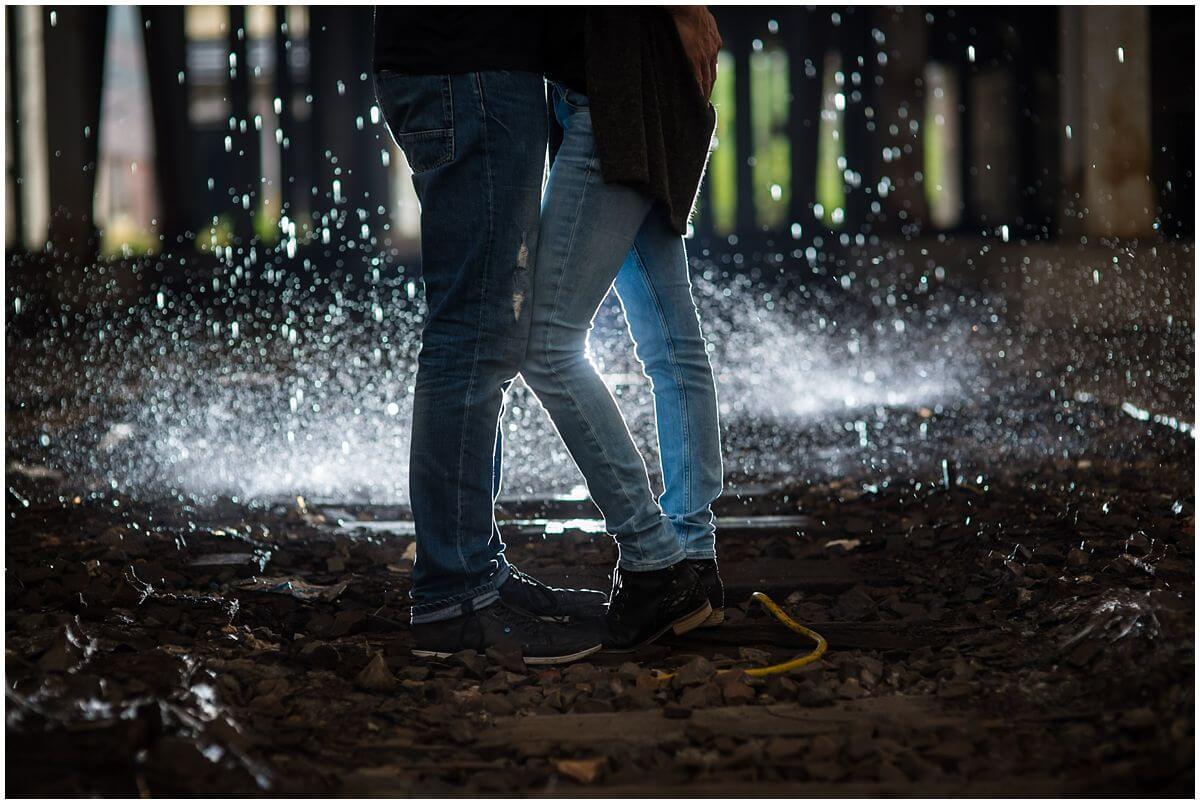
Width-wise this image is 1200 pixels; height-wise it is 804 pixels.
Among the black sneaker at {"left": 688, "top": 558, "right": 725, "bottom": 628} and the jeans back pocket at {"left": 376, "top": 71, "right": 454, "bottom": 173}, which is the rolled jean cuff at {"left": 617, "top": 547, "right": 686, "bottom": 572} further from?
the jeans back pocket at {"left": 376, "top": 71, "right": 454, "bottom": 173}

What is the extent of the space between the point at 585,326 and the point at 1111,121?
8.67 metres

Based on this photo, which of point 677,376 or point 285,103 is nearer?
point 677,376

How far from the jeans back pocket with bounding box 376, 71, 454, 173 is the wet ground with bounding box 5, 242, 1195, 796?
840 millimetres

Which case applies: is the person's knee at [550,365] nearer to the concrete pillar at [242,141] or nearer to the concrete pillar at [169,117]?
the concrete pillar at [169,117]

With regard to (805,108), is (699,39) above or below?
below

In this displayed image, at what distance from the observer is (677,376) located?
2.20 meters

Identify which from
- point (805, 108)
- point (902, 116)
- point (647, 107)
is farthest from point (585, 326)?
point (902, 116)

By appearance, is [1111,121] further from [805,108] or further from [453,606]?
[453,606]

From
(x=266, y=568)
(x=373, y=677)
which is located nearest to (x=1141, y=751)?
(x=373, y=677)

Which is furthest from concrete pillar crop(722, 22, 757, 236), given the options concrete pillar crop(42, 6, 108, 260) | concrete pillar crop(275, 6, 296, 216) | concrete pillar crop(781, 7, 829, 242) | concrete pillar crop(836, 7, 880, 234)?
concrete pillar crop(42, 6, 108, 260)

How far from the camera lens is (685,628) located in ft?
6.88

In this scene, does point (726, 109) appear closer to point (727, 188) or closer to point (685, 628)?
point (727, 188)

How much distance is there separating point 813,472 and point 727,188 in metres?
13.1

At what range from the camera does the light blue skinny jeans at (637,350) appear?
1.99 metres
